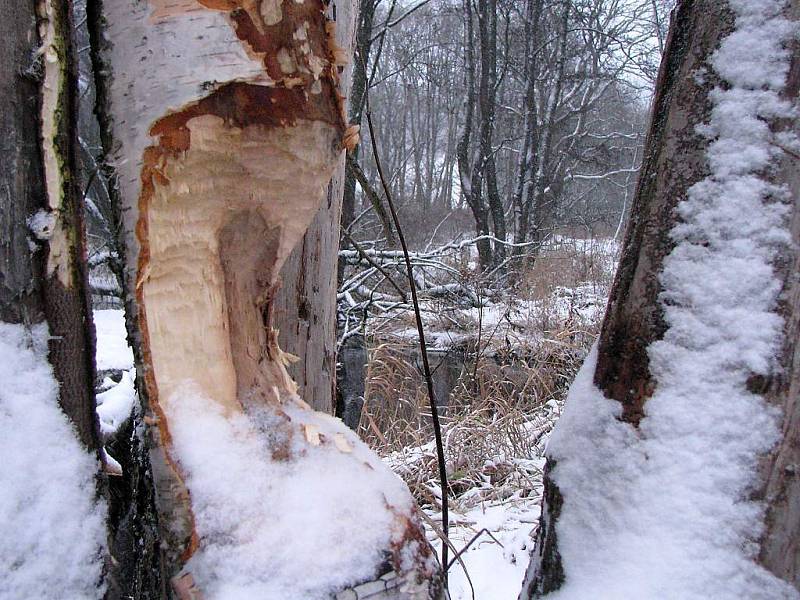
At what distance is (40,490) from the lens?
0.75 meters

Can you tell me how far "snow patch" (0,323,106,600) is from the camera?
72cm

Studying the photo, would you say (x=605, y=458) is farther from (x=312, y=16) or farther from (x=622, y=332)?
(x=312, y=16)

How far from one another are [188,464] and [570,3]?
310 inches

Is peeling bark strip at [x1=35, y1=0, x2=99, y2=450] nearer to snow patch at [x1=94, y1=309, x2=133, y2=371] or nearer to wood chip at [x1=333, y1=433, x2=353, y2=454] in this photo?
wood chip at [x1=333, y1=433, x2=353, y2=454]

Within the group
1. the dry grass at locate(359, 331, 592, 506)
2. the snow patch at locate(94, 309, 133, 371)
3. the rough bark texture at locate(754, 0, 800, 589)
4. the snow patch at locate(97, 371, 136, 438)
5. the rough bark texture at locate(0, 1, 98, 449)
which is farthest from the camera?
the dry grass at locate(359, 331, 592, 506)

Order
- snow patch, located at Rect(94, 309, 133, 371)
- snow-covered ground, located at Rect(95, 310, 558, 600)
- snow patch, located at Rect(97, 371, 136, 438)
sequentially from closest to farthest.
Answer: snow patch, located at Rect(97, 371, 136, 438) < snow-covered ground, located at Rect(95, 310, 558, 600) < snow patch, located at Rect(94, 309, 133, 371)

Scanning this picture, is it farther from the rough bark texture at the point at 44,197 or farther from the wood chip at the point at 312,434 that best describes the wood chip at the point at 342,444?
the rough bark texture at the point at 44,197

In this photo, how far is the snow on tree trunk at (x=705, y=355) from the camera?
65 cm

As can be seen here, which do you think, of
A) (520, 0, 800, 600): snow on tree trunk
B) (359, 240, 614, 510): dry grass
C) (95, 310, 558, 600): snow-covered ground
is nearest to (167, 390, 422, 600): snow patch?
(520, 0, 800, 600): snow on tree trunk

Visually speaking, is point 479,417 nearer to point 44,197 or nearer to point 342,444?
point 342,444

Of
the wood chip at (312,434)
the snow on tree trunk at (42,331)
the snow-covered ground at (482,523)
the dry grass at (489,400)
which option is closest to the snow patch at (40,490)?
the snow on tree trunk at (42,331)

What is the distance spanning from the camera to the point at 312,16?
0.78 metres

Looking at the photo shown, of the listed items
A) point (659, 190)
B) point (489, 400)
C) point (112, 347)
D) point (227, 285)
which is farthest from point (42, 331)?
point (489, 400)

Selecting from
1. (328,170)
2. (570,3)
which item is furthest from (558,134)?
(328,170)
